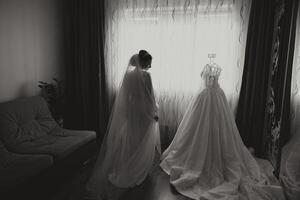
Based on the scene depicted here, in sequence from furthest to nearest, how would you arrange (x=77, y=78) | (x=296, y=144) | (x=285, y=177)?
(x=77, y=78)
(x=296, y=144)
(x=285, y=177)

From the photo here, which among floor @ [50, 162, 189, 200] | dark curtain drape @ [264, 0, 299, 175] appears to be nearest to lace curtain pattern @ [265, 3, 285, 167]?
dark curtain drape @ [264, 0, 299, 175]

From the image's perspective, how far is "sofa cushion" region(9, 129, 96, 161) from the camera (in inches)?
97.3

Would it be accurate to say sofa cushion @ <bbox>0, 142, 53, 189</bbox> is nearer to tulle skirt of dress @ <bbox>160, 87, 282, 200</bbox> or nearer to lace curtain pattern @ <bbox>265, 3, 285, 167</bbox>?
tulle skirt of dress @ <bbox>160, 87, 282, 200</bbox>

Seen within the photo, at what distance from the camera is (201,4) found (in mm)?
3543

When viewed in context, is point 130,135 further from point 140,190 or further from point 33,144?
point 33,144

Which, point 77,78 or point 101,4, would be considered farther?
point 77,78

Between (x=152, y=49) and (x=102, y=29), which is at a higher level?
(x=102, y=29)

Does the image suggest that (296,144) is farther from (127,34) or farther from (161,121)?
(127,34)

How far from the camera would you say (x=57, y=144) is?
264cm

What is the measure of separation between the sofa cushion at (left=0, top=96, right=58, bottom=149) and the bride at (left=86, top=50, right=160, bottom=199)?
0.94 metres

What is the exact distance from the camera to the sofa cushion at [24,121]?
255 cm

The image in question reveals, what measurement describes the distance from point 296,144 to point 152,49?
245 cm

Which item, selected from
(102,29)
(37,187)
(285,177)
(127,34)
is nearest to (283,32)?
(285,177)

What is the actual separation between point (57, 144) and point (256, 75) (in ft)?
9.59
